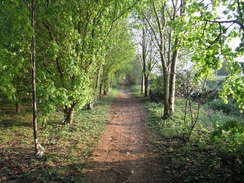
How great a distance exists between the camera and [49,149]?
638 cm

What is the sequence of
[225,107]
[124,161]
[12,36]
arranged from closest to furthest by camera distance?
[124,161], [12,36], [225,107]

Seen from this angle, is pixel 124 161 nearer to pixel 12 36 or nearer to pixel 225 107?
pixel 12 36

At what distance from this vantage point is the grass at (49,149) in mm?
4676

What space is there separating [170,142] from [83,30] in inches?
280

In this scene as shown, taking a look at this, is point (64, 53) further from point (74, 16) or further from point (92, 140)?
Answer: point (92, 140)

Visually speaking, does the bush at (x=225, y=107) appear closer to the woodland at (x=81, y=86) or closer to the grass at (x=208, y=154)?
the woodland at (x=81, y=86)

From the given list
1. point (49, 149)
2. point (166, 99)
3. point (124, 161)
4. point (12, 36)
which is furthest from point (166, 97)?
point (12, 36)

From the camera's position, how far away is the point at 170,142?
7.20m

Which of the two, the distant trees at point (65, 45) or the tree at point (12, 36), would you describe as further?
the distant trees at point (65, 45)

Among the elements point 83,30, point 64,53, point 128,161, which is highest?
point 83,30

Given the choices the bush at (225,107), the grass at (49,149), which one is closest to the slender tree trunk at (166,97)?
the grass at (49,149)

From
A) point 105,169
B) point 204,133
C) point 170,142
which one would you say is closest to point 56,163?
point 105,169

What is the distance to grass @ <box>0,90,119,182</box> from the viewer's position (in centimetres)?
468

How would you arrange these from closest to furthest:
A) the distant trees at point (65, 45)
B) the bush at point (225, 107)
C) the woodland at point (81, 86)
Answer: the woodland at point (81, 86) < the distant trees at point (65, 45) < the bush at point (225, 107)
